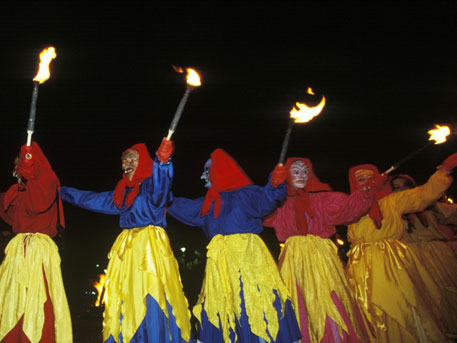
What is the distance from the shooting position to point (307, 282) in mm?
4070

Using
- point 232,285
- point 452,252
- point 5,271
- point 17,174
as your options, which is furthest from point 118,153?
point 452,252

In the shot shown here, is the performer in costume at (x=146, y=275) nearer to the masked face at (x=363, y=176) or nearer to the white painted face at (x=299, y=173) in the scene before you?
the white painted face at (x=299, y=173)

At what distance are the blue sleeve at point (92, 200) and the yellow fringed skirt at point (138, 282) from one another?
1.95 feet

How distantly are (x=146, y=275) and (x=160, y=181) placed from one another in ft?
2.89

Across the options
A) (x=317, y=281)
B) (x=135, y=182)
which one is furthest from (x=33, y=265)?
(x=317, y=281)

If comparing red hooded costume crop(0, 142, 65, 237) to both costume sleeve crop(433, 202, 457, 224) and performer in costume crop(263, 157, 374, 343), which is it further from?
costume sleeve crop(433, 202, 457, 224)

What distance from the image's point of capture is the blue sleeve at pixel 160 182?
140 inches

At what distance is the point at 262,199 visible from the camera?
12.8 ft

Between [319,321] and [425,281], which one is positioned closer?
[319,321]

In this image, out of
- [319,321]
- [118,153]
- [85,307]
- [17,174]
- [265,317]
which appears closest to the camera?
[265,317]

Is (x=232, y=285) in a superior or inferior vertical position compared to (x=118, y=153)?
inferior

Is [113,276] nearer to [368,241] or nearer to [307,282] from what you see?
[307,282]

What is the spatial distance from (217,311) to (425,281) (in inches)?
121

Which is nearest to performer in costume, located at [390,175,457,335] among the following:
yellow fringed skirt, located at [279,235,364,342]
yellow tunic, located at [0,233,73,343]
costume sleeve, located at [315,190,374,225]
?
costume sleeve, located at [315,190,374,225]
